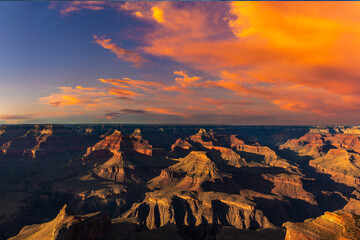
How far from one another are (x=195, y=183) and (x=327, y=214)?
120 meters

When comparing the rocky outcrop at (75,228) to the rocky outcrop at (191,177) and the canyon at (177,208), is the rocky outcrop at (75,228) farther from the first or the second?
the rocky outcrop at (191,177)

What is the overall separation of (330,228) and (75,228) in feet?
220

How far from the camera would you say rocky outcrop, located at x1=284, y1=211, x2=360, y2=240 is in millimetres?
49375

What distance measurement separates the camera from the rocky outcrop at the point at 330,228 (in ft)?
162

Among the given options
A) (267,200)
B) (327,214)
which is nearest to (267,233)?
(327,214)


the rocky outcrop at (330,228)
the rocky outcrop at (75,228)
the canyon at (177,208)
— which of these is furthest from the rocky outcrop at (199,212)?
the rocky outcrop at (330,228)

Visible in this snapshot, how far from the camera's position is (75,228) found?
66.7 meters

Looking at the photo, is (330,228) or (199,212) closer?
(330,228)

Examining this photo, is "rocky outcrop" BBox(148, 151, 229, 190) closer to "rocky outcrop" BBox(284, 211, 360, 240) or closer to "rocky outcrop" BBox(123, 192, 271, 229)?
"rocky outcrop" BBox(123, 192, 271, 229)

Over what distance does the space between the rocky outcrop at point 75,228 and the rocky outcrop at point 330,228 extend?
54.5 meters

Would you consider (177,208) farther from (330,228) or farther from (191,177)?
(330,228)

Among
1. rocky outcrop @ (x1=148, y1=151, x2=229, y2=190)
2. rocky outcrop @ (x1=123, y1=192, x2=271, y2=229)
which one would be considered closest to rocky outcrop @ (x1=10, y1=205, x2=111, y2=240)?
rocky outcrop @ (x1=123, y1=192, x2=271, y2=229)

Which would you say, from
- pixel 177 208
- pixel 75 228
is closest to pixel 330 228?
pixel 75 228

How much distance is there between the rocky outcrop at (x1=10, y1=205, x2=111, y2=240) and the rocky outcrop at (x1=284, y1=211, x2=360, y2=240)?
54.5 meters
